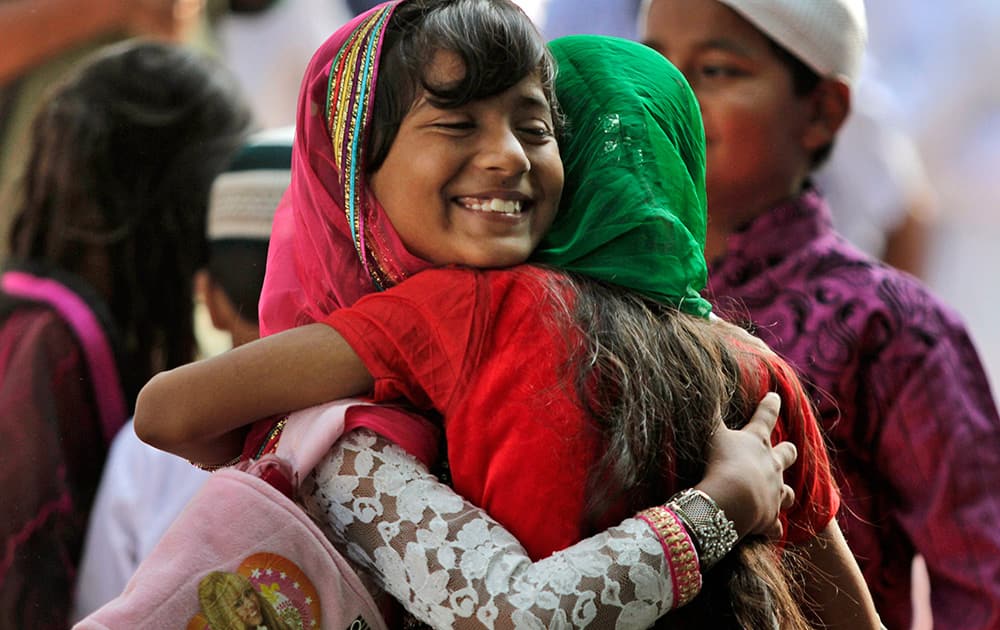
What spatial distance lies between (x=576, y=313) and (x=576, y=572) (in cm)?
33

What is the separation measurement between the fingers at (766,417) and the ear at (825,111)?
1.32m

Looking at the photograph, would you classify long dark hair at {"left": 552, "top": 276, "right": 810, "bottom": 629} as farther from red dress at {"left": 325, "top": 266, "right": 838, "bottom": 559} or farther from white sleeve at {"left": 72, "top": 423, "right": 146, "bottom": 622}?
white sleeve at {"left": 72, "top": 423, "right": 146, "bottom": 622}

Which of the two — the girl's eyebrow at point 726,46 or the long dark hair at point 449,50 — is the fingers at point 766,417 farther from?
Answer: the girl's eyebrow at point 726,46

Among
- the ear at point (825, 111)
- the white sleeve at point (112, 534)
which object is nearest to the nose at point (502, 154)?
the ear at point (825, 111)

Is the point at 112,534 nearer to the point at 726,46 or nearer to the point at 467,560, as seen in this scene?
the point at 726,46

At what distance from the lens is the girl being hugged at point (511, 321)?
1.76 m

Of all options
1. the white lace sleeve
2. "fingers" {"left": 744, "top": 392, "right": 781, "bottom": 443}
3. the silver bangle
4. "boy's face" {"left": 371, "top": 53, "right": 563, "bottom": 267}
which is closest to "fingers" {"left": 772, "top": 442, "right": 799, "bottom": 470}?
"fingers" {"left": 744, "top": 392, "right": 781, "bottom": 443}

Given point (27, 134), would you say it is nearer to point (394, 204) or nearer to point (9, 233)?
point (9, 233)

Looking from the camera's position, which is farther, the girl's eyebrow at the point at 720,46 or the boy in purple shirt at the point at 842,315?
the girl's eyebrow at the point at 720,46

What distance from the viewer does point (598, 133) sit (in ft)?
6.46

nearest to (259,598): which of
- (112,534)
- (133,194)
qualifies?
(112,534)

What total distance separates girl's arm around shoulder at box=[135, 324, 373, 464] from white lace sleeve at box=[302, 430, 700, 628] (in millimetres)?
78

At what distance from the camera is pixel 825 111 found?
319cm

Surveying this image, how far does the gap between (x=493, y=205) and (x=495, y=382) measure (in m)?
0.24
